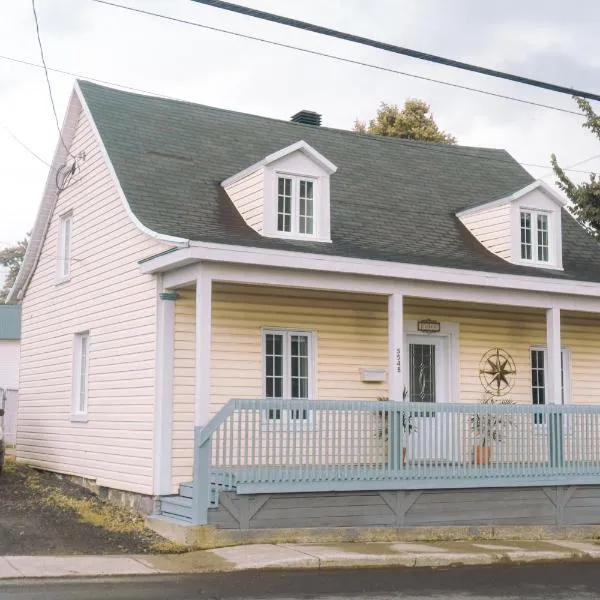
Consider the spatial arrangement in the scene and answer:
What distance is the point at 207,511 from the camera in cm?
1220

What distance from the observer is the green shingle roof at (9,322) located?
44.9 meters

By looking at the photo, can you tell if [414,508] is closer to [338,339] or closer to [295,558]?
[295,558]

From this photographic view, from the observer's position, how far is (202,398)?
12641mm

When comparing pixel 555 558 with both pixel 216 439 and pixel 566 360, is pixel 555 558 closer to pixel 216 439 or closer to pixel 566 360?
pixel 216 439

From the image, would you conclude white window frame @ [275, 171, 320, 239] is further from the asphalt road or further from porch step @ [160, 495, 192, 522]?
the asphalt road

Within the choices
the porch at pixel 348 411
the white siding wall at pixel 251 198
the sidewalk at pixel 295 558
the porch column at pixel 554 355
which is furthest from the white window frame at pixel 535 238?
the sidewalk at pixel 295 558

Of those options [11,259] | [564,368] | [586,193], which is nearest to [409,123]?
[586,193]

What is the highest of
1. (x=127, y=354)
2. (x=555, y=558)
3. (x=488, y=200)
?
(x=488, y=200)

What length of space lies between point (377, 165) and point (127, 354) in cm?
723

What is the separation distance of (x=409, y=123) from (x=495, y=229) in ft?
66.9

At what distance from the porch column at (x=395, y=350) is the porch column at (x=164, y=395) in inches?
126

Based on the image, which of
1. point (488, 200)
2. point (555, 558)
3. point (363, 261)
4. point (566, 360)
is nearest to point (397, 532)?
point (555, 558)

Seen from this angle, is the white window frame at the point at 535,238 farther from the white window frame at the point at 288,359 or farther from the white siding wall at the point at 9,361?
the white siding wall at the point at 9,361

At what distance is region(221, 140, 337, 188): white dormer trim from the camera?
15.1 metres
